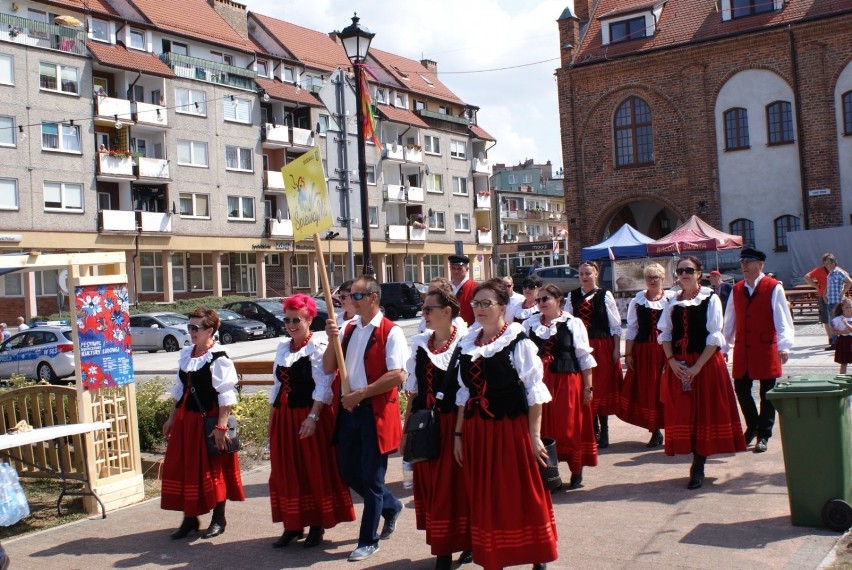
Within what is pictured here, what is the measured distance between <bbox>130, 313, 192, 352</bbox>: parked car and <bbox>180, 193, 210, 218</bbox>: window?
1702cm

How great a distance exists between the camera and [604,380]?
9.87 meters

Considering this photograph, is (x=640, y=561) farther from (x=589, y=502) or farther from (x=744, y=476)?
(x=744, y=476)

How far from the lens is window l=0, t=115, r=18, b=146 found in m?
38.7

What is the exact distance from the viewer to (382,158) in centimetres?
5922

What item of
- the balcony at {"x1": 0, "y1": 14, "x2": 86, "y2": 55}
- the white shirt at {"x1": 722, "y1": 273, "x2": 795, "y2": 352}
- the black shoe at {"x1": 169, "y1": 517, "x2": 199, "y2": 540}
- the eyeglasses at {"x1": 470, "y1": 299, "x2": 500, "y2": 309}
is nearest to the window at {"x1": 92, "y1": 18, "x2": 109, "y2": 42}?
the balcony at {"x1": 0, "y1": 14, "x2": 86, "y2": 55}

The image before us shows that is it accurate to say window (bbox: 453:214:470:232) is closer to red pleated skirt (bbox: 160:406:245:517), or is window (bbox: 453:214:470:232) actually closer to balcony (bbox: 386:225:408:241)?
balcony (bbox: 386:225:408:241)

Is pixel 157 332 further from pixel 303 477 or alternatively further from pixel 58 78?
pixel 303 477

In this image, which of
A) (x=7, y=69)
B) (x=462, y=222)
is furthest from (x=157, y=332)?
(x=462, y=222)

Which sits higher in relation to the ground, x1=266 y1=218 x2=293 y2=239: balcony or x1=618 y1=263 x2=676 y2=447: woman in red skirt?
x1=266 y1=218 x2=293 y2=239: balcony

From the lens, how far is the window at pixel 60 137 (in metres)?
40.4

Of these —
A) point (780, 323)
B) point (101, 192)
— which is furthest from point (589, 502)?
point (101, 192)

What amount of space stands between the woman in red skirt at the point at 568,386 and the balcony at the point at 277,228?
145ft

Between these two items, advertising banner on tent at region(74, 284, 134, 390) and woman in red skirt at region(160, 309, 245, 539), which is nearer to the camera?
woman in red skirt at region(160, 309, 245, 539)

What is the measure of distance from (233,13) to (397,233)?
1709 centimetres
